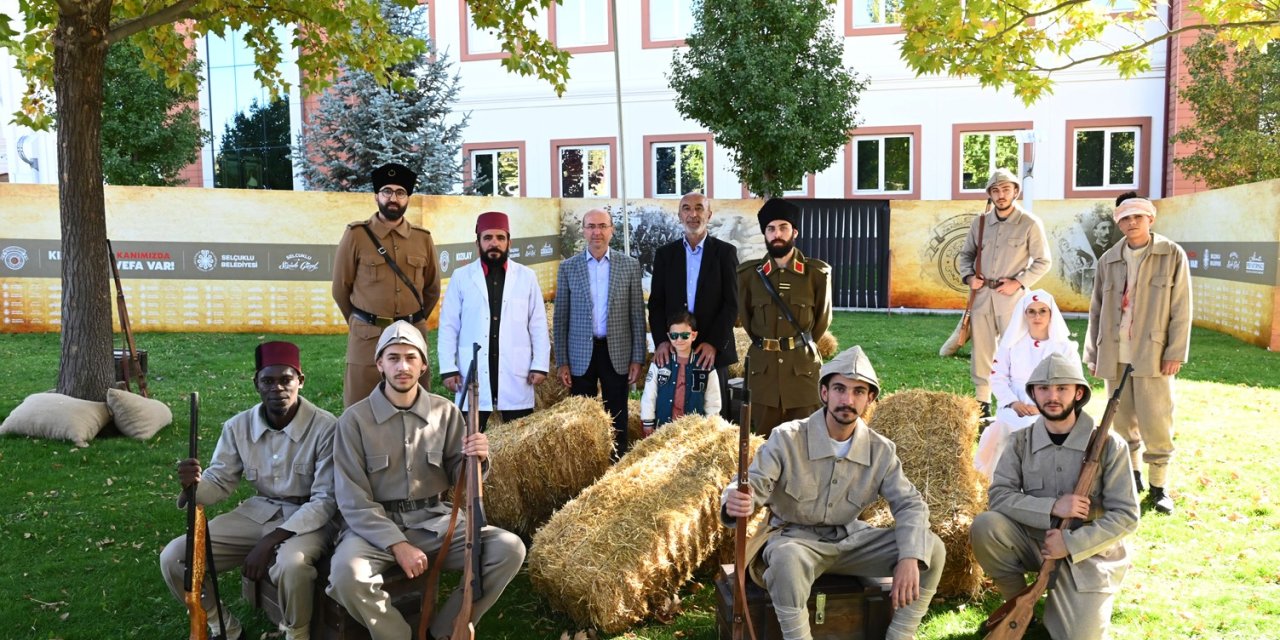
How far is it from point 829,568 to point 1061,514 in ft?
3.27

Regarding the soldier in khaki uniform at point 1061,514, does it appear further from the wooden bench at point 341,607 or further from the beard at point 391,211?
the beard at point 391,211

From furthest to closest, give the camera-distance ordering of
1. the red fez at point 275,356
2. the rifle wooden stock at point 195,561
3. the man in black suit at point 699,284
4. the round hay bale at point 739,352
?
the round hay bale at point 739,352
the man in black suit at point 699,284
the red fez at point 275,356
the rifle wooden stock at point 195,561

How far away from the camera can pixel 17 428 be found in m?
8.19

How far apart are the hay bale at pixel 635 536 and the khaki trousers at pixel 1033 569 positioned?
133 centimetres

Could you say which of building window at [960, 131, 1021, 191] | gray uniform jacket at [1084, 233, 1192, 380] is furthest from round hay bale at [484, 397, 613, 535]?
building window at [960, 131, 1021, 191]

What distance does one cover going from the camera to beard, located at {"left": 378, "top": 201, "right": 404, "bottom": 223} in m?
6.52

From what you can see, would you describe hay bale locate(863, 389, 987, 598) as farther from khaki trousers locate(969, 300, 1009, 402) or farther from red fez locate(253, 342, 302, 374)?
red fez locate(253, 342, 302, 374)

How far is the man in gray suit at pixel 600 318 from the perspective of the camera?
6766mm

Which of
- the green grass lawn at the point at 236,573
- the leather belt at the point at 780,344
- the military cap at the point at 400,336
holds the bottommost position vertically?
the green grass lawn at the point at 236,573

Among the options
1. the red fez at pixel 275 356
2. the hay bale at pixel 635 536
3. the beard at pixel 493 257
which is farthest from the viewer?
the beard at pixel 493 257

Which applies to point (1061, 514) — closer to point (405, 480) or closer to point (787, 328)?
point (787, 328)

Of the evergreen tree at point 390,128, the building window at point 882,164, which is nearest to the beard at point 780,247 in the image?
the evergreen tree at point 390,128

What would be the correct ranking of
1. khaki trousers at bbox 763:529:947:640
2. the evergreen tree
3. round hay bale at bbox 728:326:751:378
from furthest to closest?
the evergreen tree
round hay bale at bbox 728:326:751:378
khaki trousers at bbox 763:529:947:640

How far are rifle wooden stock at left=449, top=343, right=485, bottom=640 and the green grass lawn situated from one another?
61 cm
